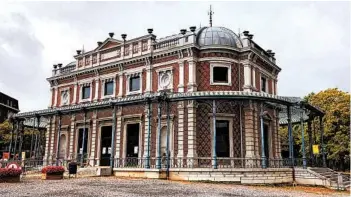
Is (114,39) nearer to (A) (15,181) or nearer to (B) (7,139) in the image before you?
(A) (15,181)

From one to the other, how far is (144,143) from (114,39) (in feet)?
27.0

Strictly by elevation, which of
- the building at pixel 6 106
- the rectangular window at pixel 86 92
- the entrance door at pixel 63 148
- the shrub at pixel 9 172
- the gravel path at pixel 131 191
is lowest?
the gravel path at pixel 131 191

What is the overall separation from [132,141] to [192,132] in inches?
185

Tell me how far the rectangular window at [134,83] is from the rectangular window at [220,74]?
534 cm

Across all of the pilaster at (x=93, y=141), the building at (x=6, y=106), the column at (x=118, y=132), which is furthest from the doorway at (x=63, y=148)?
the building at (x=6, y=106)

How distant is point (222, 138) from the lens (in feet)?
65.8

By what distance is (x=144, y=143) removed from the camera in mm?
21312

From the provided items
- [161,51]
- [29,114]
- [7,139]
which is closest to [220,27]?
[161,51]

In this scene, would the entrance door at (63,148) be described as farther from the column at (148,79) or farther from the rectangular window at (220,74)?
the rectangular window at (220,74)

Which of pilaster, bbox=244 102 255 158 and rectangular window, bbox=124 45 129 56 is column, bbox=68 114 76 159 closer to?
rectangular window, bbox=124 45 129 56

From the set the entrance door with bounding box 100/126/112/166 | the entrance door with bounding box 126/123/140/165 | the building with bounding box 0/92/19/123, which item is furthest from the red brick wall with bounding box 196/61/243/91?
the building with bounding box 0/92/19/123

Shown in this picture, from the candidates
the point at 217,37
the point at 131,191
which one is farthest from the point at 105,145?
the point at 131,191

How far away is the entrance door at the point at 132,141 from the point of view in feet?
71.4

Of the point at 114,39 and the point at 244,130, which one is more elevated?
the point at 114,39
